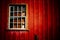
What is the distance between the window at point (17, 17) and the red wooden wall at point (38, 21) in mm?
316

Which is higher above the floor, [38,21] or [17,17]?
[17,17]


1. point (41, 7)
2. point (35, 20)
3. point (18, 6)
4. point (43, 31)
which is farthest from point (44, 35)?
point (18, 6)

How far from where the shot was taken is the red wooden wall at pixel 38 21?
31.7ft

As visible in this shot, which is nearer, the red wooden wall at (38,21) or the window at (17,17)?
the red wooden wall at (38,21)

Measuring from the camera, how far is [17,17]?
989cm

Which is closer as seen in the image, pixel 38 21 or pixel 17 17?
pixel 38 21

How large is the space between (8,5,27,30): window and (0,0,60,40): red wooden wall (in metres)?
0.32

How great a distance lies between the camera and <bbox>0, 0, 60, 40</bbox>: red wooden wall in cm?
965

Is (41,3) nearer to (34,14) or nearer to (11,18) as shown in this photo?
(34,14)

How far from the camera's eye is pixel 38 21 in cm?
977

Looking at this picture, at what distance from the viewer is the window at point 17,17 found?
32.4 feet

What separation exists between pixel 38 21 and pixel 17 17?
135 cm

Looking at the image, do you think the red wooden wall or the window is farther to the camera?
the window

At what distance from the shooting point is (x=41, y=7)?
32.2 feet
